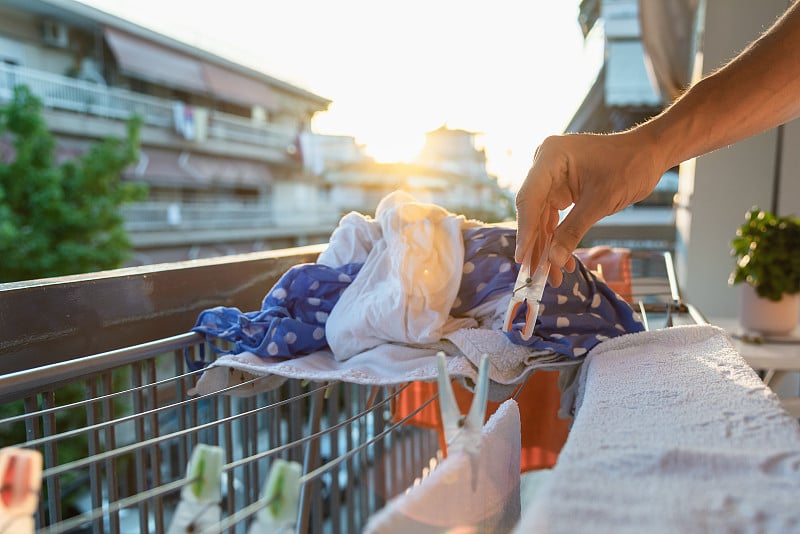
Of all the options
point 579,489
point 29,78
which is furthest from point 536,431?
point 29,78

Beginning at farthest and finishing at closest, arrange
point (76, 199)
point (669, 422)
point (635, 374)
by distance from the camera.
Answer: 1. point (76, 199)
2. point (635, 374)
3. point (669, 422)

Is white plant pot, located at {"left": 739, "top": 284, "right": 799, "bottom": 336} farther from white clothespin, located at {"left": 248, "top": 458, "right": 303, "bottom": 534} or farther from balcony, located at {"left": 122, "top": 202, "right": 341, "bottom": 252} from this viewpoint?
balcony, located at {"left": 122, "top": 202, "right": 341, "bottom": 252}

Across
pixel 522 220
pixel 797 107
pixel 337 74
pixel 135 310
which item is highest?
pixel 337 74

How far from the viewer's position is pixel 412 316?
0.86m

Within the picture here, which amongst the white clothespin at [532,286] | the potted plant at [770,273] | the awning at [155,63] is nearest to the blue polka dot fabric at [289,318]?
the white clothespin at [532,286]

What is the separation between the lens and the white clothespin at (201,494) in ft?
1.14

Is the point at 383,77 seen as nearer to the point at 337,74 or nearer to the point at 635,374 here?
the point at 337,74

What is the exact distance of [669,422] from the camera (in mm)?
462

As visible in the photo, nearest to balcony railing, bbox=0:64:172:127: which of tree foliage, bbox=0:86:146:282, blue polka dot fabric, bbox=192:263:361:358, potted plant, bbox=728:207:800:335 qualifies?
tree foliage, bbox=0:86:146:282

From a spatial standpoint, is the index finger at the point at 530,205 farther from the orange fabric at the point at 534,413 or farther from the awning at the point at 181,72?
the awning at the point at 181,72

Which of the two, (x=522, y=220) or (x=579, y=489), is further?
(x=522, y=220)

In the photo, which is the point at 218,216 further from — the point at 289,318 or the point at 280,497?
the point at 280,497

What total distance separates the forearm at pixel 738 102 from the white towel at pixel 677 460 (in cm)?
25

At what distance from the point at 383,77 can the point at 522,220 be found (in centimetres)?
352
